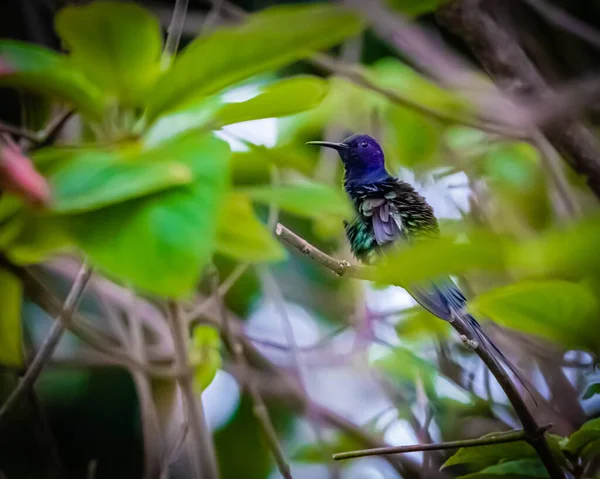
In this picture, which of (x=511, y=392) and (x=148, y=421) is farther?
(x=148, y=421)

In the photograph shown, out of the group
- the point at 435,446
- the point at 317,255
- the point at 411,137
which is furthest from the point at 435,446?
the point at 411,137

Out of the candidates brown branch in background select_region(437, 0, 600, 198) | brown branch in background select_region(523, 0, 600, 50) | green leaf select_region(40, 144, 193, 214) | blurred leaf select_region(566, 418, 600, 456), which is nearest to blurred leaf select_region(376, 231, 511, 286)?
green leaf select_region(40, 144, 193, 214)

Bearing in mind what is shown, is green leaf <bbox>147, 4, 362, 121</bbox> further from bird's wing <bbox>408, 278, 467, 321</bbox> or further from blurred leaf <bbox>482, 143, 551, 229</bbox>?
blurred leaf <bbox>482, 143, 551, 229</bbox>

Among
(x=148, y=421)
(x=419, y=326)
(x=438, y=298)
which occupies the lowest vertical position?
(x=148, y=421)

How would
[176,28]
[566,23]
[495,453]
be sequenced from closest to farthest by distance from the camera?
[495,453] < [176,28] < [566,23]

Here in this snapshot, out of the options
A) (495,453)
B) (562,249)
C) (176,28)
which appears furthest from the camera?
(176,28)

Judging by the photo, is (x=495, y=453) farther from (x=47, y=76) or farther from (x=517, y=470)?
(x=47, y=76)

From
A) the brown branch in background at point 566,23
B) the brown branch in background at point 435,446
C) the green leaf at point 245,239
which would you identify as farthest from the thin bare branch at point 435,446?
the brown branch in background at point 566,23
